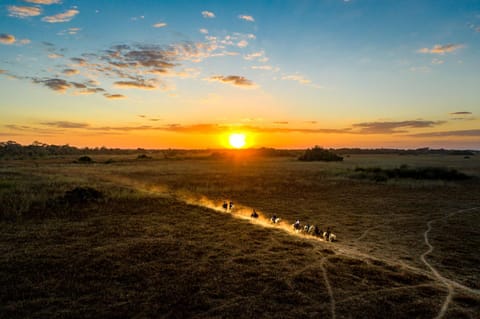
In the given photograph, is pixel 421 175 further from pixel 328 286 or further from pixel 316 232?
pixel 328 286

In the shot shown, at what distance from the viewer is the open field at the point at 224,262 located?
5855 millimetres

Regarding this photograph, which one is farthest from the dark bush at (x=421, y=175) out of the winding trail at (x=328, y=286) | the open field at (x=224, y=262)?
the winding trail at (x=328, y=286)

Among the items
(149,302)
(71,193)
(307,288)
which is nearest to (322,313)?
(307,288)

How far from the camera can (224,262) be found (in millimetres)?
8094

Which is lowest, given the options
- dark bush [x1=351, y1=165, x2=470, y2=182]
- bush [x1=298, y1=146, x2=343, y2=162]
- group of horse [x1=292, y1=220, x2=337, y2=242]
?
group of horse [x1=292, y1=220, x2=337, y2=242]

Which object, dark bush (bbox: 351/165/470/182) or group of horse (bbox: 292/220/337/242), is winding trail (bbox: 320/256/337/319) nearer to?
group of horse (bbox: 292/220/337/242)

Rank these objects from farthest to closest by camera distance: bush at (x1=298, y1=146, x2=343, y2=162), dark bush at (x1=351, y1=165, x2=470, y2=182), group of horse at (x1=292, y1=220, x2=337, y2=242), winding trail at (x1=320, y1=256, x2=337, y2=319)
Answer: bush at (x1=298, y1=146, x2=343, y2=162) → dark bush at (x1=351, y1=165, x2=470, y2=182) → group of horse at (x1=292, y1=220, x2=337, y2=242) → winding trail at (x1=320, y1=256, x2=337, y2=319)

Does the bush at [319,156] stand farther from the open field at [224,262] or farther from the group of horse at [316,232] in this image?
the group of horse at [316,232]

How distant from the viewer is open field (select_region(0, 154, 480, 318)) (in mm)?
5855

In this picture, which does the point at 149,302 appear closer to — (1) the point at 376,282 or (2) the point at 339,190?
(1) the point at 376,282

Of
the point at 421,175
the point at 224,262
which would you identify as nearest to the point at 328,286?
the point at 224,262

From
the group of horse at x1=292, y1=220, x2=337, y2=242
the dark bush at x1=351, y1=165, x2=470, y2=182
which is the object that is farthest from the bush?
the group of horse at x1=292, y1=220, x2=337, y2=242

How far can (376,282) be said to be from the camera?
23.0ft

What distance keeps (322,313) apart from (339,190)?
20.6 metres
